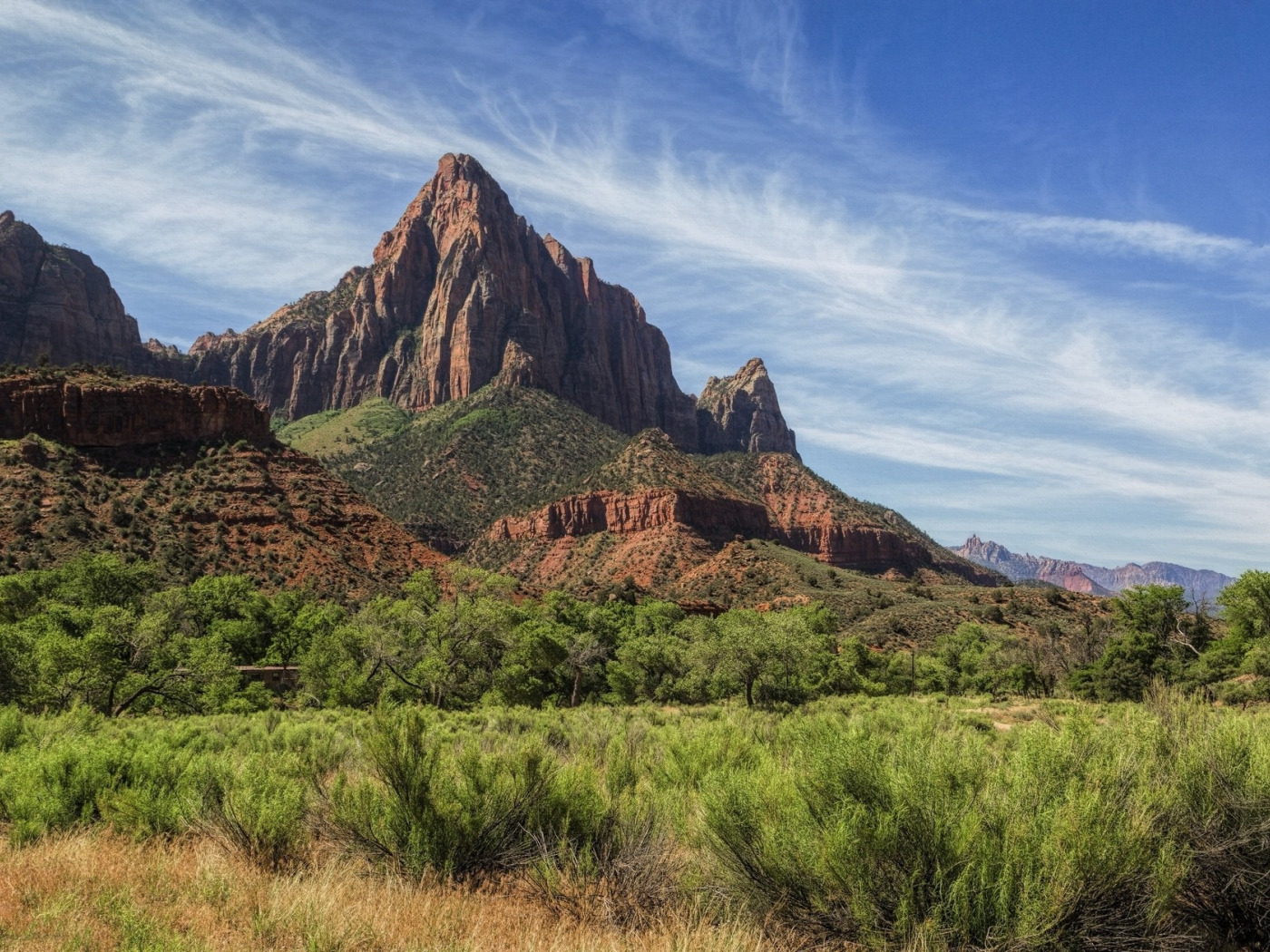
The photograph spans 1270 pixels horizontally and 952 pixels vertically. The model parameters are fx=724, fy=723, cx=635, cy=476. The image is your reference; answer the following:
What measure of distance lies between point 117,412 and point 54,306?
4598 inches

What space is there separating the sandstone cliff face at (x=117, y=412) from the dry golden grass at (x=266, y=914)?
7205cm

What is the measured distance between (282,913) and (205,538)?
200 feet

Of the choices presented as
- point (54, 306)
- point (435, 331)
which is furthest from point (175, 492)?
point (54, 306)

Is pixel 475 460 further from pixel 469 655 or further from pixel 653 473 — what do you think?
pixel 469 655

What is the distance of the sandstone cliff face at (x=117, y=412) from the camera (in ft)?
212

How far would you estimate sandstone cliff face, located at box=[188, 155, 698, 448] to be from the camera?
165m

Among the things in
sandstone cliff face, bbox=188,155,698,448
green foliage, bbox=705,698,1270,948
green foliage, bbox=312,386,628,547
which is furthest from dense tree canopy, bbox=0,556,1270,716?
sandstone cliff face, bbox=188,155,698,448

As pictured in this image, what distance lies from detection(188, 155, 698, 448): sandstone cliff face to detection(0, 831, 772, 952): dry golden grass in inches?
5974

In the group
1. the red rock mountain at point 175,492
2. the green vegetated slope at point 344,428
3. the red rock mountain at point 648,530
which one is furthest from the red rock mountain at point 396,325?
the red rock mountain at point 175,492

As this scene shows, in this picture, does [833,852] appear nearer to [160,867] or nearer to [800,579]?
[160,867]

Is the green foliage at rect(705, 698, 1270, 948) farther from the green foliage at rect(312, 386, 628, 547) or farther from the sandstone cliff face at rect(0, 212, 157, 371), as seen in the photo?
the sandstone cliff face at rect(0, 212, 157, 371)

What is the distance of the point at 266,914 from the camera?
6.14m

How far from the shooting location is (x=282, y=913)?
599 cm

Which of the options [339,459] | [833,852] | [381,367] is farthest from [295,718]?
[381,367]
